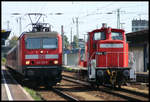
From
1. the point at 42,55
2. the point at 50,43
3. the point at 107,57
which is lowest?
the point at 107,57

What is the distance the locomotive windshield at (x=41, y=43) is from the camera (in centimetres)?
1686

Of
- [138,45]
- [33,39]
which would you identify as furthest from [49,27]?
[138,45]

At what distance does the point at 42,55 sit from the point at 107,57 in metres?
3.62

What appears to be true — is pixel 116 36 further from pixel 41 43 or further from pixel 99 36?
pixel 41 43

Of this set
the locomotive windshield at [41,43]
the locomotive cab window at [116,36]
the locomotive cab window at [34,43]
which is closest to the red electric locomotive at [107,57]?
the locomotive cab window at [116,36]

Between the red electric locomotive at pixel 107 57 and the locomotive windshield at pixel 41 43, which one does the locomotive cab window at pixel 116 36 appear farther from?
the locomotive windshield at pixel 41 43

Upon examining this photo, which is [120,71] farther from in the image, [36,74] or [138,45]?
[138,45]

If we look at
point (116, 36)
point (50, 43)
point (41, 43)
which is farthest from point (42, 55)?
point (116, 36)

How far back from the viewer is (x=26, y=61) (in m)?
16.7

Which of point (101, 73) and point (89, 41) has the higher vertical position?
point (89, 41)

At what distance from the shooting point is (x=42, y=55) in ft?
55.1

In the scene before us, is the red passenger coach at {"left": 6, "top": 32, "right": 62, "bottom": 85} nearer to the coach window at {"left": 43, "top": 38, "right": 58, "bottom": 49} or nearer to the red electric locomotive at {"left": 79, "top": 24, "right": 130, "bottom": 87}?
the coach window at {"left": 43, "top": 38, "right": 58, "bottom": 49}

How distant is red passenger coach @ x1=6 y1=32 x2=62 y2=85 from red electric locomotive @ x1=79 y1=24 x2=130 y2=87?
1.84 metres

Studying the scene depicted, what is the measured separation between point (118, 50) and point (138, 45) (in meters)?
9.93
